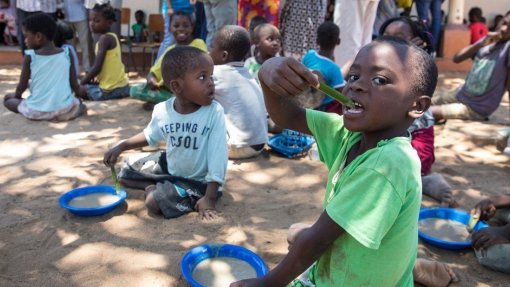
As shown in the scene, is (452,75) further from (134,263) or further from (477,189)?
(134,263)

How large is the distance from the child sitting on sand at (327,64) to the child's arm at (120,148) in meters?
1.68

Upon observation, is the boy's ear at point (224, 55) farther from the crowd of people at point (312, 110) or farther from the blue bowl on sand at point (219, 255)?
the blue bowl on sand at point (219, 255)

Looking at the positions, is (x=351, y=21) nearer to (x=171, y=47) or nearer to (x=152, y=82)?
(x=171, y=47)

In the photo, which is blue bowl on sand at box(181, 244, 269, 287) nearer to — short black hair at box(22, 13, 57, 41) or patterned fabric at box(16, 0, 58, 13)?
short black hair at box(22, 13, 57, 41)

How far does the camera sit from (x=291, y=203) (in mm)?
3066

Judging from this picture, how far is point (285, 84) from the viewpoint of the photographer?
1.54 m

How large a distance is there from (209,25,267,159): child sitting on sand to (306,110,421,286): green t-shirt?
2122 mm

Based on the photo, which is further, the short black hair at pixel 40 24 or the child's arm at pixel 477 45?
the short black hair at pixel 40 24

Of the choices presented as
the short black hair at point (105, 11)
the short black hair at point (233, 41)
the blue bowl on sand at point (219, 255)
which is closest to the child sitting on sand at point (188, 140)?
the blue bowl on sand at point (219, 255)

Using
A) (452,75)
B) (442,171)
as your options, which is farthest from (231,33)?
(452,75)

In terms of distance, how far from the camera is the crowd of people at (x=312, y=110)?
1.46 m

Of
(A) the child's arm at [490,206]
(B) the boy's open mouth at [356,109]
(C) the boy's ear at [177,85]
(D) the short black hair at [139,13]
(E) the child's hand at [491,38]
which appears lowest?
(A) the child's arm at [490,206]

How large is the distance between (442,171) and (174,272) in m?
2.34

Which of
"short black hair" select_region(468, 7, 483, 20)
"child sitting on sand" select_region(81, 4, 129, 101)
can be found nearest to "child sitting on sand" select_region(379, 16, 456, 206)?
"child sitting on sand" select_region(81, 4, 129, 101)
